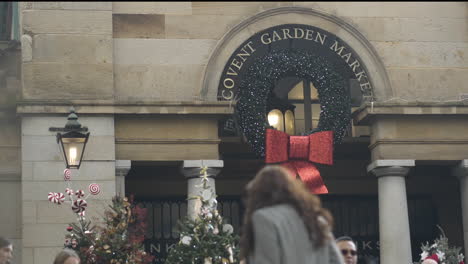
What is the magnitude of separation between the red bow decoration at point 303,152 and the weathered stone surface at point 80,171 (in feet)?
10.1

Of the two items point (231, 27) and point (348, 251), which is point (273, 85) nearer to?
point (231, 27)

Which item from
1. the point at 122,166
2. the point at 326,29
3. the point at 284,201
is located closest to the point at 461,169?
the point at 326,29

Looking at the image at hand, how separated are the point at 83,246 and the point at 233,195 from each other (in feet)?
31.3

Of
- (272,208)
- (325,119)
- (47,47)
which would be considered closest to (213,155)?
(325,119)

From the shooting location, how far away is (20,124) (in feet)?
72.9

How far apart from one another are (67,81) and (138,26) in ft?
6.02

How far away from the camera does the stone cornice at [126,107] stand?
2147 cm

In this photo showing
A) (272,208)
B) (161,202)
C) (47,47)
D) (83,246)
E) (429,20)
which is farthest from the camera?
(161,202)

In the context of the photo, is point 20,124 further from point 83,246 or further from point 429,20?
point 429,20

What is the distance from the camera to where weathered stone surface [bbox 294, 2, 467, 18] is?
23.0 m

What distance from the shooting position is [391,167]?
74.0ft

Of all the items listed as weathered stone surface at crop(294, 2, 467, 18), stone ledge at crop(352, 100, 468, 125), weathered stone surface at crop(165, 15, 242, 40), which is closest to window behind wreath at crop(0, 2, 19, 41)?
weathered stone surface at crop(165, 15, 242, 40)

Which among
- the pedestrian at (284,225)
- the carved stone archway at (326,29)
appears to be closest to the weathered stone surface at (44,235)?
the carved stone archway at (326,29)

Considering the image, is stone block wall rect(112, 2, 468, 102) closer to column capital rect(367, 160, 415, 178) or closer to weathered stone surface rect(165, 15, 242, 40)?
weathered stone surface rect(165, 15, 242, 40)
